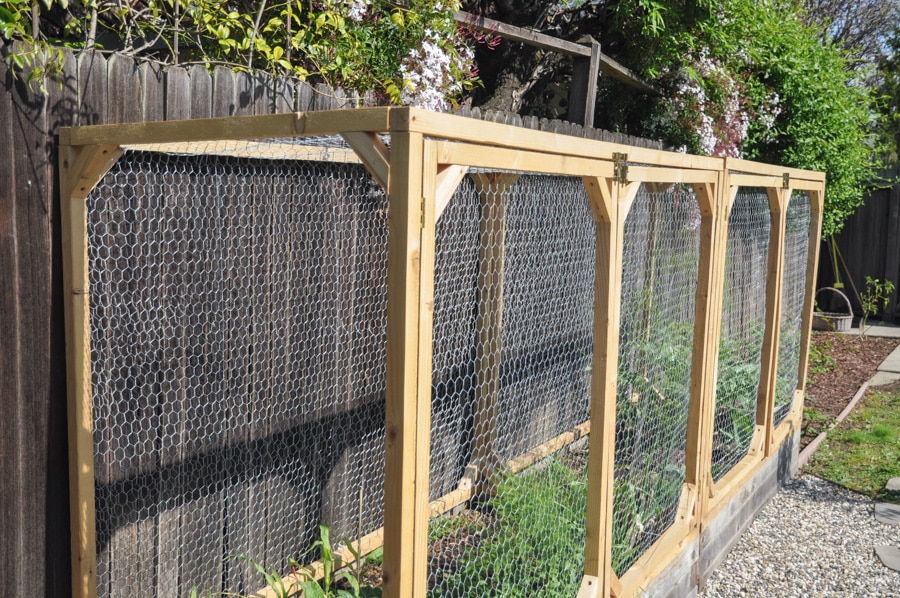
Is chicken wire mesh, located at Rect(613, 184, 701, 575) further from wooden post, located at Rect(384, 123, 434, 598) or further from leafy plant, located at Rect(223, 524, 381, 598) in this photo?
wooden post, located at Rect(384, 123, 434, 598)

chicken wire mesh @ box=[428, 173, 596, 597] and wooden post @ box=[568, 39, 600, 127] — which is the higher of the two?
wooden post @ box=[568, 39, 600, 127]

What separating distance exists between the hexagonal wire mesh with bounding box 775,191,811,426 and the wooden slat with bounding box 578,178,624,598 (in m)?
2.83

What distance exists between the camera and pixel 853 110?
9.05 m

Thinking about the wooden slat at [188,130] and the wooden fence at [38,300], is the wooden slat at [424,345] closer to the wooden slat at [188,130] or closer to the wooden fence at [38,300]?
the wooden slat at [188,130]

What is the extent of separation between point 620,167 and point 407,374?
1.36 meters

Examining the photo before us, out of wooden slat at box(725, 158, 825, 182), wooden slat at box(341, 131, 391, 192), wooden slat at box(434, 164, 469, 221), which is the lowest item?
wooden slat at box(434, 164, 469, 221)

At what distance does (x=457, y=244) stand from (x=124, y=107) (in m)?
1.83

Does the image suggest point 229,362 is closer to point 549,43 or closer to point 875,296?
point 549,43

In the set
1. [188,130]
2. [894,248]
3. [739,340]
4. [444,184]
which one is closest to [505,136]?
[444,184]

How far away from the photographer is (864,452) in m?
6.17

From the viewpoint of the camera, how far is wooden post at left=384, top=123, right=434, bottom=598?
1.84 m

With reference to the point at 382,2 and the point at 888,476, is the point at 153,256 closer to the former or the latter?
the point at 382,2

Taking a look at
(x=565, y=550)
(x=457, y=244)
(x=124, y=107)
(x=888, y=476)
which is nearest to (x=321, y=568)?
(x=565, y=550)

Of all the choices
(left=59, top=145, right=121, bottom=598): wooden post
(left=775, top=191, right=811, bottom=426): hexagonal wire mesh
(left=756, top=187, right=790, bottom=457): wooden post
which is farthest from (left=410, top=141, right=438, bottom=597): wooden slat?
(left=775, top=191, right=811, bottom=426): hexagonal wire mesh
